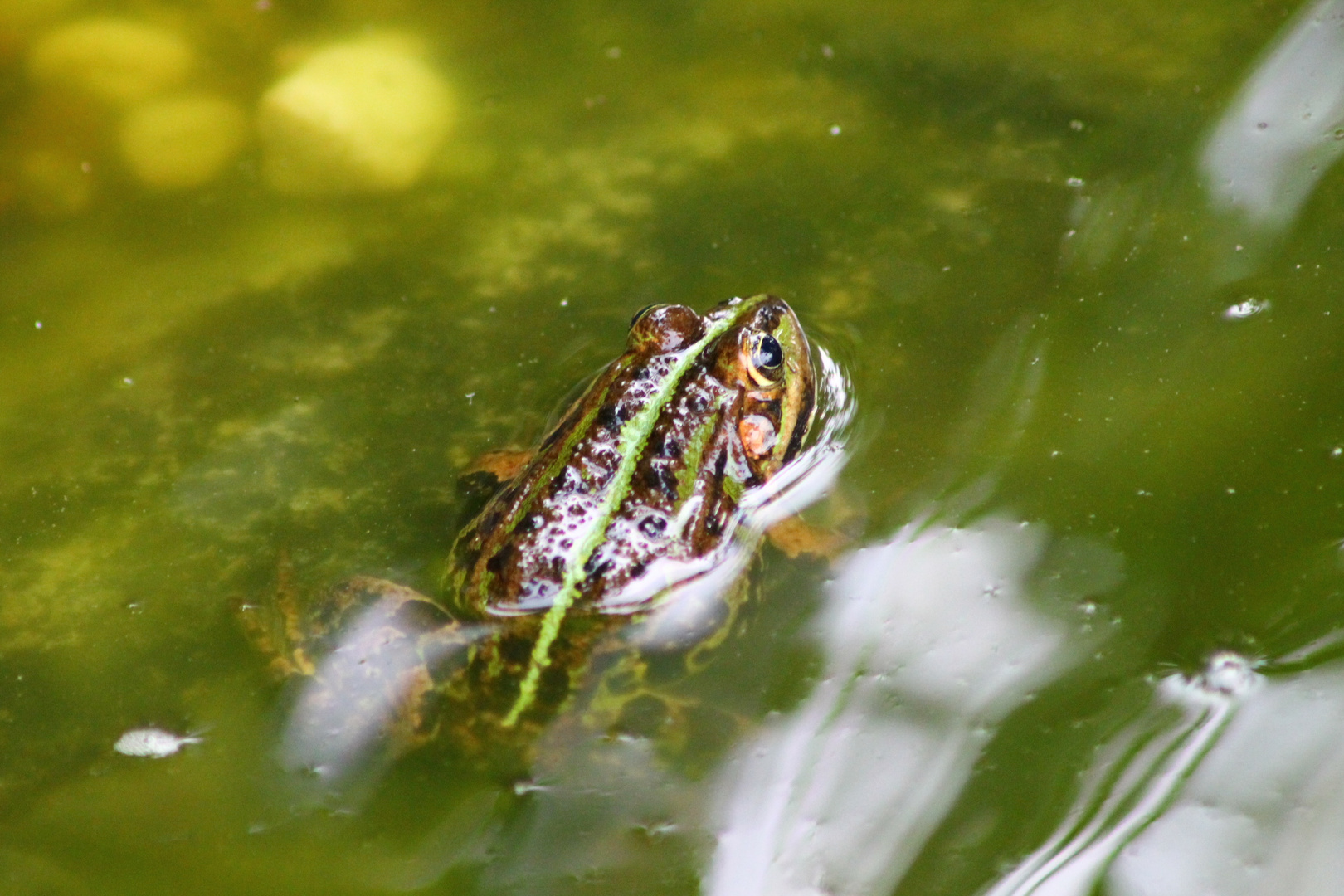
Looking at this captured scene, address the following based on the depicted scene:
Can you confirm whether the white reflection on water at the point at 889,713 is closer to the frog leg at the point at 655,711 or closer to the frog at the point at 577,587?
the frog leg at the point at 655,711

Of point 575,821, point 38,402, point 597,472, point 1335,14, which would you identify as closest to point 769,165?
point 597,472

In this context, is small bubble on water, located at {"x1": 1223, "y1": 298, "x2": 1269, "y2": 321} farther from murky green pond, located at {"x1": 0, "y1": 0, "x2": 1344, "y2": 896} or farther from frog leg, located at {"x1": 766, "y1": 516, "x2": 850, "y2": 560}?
frog leg, located at {"x1": 766, "y1": 516, "x2": 850, "y2": 560}

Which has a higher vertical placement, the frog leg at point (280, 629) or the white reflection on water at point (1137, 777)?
the frog leg at point (280, 629)

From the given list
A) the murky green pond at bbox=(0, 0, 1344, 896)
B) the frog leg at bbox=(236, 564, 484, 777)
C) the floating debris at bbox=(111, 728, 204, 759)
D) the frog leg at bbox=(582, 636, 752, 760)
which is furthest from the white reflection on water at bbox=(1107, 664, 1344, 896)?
the floating debris at bbox=(111, 728, 204, 759)

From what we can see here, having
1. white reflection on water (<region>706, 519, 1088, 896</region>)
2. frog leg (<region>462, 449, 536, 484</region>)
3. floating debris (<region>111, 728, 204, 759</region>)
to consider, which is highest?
frog leg (<region>462, 449, 536, 484</region>)

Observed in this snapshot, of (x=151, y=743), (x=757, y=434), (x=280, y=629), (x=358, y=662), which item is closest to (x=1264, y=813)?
(x=757, y=434)

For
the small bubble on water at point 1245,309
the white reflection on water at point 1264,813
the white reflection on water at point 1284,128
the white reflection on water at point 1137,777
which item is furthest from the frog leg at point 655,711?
the white reflection on water at point 1284,128

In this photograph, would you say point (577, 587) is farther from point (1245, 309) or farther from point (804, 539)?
point (1245, 309)
